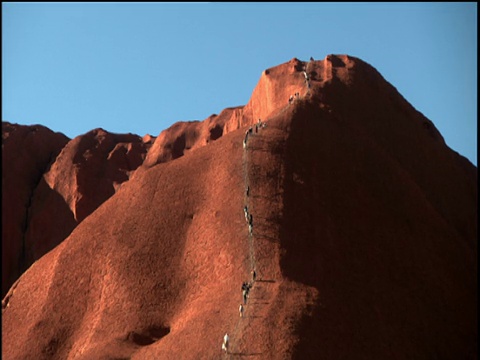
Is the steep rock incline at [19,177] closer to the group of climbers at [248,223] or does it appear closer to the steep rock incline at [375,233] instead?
the group of climbers at [248,223]

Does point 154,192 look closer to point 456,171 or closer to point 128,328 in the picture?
point 128,328

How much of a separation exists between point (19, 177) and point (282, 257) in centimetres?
4745

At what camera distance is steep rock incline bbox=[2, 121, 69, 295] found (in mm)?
73062

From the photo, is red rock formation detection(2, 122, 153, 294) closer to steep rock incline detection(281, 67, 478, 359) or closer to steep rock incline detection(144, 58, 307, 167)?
steep rock incline detection(144, 58, 307, 167)

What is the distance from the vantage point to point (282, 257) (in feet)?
131

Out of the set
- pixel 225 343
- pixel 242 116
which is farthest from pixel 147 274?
pixel 242 116

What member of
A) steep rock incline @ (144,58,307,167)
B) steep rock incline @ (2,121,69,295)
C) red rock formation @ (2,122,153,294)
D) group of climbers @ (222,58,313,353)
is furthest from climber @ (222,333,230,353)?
red rock formation @ (2,122,153,294)

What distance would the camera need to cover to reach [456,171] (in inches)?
2098

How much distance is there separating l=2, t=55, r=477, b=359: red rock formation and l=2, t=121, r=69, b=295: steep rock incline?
85.2ft

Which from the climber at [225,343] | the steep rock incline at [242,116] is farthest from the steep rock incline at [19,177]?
the climber at [225,343]

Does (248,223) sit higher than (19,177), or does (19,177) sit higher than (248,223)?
(19,177)

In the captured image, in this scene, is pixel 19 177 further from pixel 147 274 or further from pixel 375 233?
pixel 375 233

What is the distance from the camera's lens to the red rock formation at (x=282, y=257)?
37.8 metres

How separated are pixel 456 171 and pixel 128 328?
24.9m
